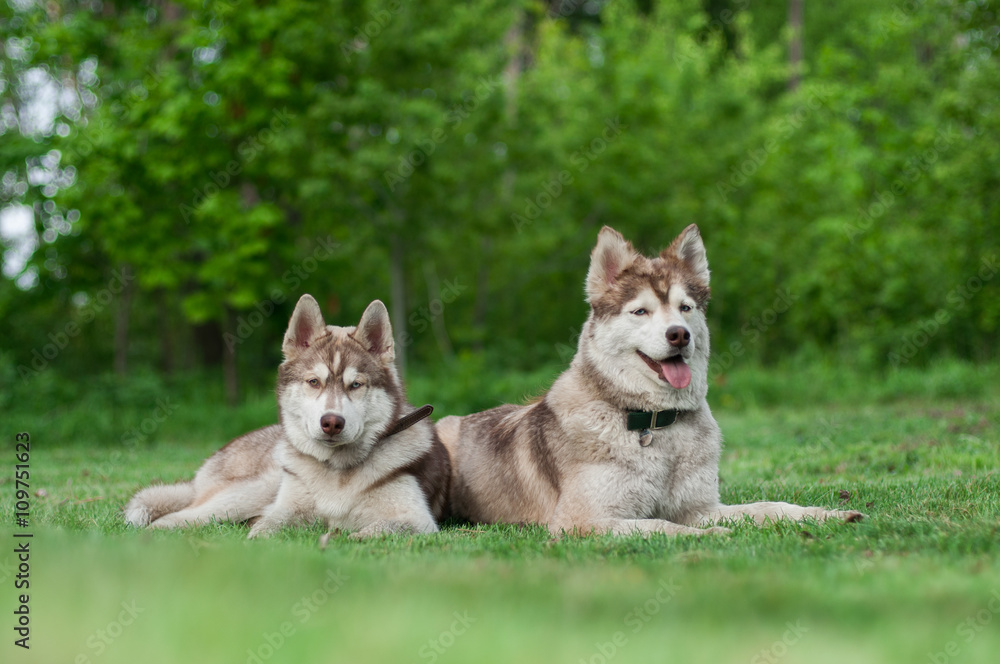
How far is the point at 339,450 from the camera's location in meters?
5.93

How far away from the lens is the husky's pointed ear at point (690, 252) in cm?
586

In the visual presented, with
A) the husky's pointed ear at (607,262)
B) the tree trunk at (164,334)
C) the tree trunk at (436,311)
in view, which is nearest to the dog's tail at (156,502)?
the husky's pointed ear at (607,262)

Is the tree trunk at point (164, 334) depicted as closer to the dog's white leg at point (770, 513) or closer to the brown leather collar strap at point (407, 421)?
the brown leather collar strap at point (407, 421)

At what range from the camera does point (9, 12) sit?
52.1 feet

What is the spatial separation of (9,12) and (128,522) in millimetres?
13817

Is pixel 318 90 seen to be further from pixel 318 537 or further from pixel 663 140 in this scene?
pixel 318 537

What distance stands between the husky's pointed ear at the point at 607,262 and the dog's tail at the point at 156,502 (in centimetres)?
357

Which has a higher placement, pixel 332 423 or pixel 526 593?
pixel 332 423

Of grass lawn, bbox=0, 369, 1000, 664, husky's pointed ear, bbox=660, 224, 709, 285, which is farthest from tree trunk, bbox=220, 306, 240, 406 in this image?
husky's pointed ear, bbox=660, 224, 709, 285

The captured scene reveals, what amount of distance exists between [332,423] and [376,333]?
3.21 feet

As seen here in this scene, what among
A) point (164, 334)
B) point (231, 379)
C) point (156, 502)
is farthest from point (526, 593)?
point (164, 334)

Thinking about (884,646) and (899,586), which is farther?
(899,586)

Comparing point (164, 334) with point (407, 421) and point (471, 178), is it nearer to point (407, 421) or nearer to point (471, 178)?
point (471, 178)

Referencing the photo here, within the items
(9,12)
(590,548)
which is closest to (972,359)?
(590,548)
